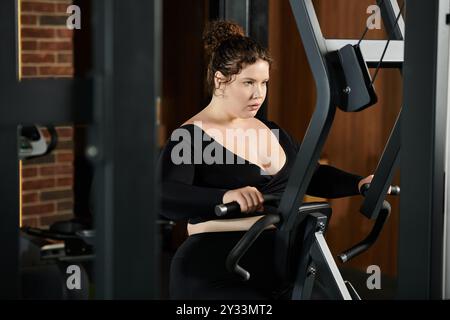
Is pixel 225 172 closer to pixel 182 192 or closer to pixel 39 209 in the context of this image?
pixel 182 192

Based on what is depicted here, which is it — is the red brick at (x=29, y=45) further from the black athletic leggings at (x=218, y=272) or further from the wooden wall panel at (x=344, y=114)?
the black athletic leggings at (x=218, y=272)

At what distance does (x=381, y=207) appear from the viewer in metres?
2.05

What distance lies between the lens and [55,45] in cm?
454

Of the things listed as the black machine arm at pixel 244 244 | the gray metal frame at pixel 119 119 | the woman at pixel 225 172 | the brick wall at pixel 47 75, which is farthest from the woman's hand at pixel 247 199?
the brick wall at pixel 47 75

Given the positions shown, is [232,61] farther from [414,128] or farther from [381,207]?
[414,128]

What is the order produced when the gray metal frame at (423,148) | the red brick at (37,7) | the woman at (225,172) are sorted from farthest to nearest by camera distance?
the red brick at (37,7), the woman at (225,172), the gray metal frame at (423,148)

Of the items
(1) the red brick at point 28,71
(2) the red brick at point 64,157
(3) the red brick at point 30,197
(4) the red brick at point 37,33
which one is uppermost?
(4) the red brick at point 37,33

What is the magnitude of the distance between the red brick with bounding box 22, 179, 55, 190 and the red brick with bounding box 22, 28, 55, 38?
91 centimetres

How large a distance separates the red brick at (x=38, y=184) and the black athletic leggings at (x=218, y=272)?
2.57m

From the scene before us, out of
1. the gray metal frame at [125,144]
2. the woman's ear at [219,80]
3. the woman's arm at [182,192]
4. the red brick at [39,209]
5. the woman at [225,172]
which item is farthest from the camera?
the red brick at [39,209]

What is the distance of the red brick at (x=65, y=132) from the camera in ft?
15.1

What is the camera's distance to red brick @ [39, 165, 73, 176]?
4.59 m

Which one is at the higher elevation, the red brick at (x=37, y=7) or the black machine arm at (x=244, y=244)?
the red brick at (x=37, y=7)

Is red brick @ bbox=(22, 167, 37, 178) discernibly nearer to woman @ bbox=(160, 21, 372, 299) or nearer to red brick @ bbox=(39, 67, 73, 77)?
red brick @ bbox=(39, 67, 73, 77)
